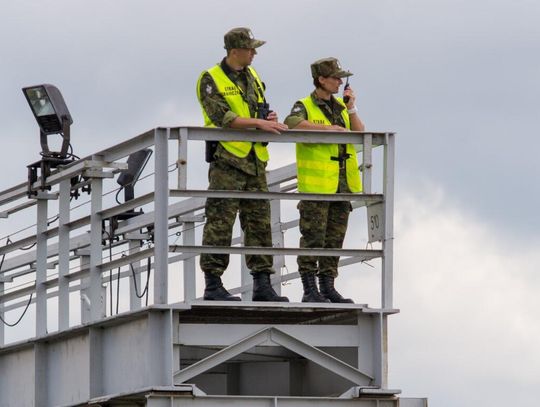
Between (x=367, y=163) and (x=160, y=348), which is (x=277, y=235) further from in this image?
(x=160, y=348)

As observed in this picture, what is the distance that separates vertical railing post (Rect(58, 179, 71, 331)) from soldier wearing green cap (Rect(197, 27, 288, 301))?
1.51 metres

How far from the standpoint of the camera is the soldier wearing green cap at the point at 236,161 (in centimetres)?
1504

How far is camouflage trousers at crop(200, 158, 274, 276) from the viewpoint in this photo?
592 inches

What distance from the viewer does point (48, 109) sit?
17812 millimetres

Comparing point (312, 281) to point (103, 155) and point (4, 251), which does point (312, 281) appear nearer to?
point (103, 155)

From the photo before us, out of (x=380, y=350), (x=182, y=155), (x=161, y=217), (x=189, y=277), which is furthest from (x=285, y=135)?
(x=189, y=277)

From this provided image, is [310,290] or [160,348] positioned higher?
[310,290]

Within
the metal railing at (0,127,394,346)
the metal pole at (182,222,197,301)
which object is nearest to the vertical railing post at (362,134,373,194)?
the metal railing at (0,127,394,346)

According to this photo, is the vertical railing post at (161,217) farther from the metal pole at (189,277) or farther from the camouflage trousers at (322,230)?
the metal pole at (189,277)

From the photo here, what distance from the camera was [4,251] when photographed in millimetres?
18000

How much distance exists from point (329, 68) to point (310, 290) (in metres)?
1.91

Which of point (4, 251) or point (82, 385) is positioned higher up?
point (4, 251)

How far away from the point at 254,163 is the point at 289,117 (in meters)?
0.81

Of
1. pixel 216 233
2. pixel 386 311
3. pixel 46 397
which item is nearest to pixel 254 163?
pixel 216 233
